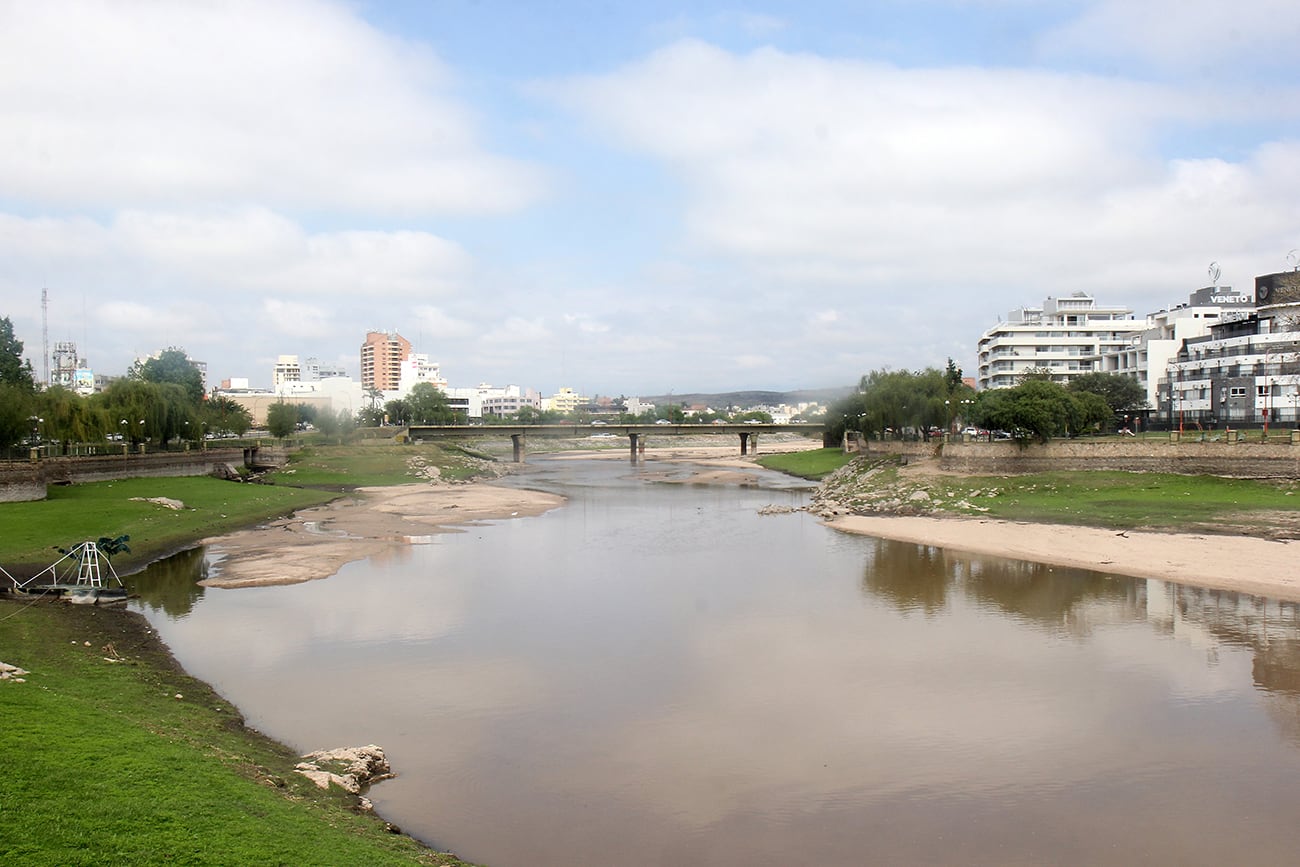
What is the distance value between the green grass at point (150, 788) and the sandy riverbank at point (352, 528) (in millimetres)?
16561

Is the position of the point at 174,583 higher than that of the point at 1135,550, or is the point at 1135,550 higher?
the point at 174,583

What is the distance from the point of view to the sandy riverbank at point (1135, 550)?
3103 cm

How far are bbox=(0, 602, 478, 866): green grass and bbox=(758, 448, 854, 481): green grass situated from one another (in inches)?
3025

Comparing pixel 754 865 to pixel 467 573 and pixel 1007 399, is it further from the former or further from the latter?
pixel 1007 399

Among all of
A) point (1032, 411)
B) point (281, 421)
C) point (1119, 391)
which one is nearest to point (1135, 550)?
point (1032, 411)

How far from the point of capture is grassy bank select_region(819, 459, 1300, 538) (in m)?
41.1

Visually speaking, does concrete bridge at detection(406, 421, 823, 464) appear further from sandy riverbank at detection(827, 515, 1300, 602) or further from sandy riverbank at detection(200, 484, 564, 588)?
sandy riverbank at detection(827, 515, 1300, 602)

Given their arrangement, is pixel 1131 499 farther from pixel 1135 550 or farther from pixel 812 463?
pixel 812 463

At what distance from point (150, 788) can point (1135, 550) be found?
122ft

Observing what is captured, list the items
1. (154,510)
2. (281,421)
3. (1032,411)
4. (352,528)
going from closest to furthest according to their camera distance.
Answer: (154,510), (352,528), (1032,411), (281,421)

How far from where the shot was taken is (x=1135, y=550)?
36.8 metres

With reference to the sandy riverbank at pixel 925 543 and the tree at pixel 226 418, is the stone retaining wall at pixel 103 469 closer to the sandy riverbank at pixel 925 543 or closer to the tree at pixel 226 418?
the sandy riverbank at pixel 925 543

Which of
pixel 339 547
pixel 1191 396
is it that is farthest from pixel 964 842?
pixel 1191 396

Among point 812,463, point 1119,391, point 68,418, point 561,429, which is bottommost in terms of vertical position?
point 812,463
